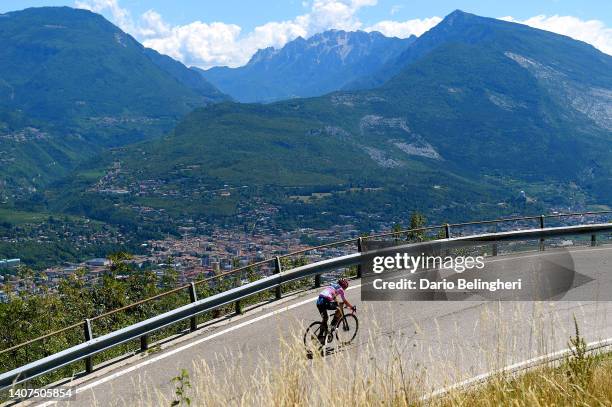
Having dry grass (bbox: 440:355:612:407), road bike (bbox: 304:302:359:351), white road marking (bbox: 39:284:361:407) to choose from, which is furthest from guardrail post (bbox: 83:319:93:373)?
dry grass (bbox: 440:355:612:407)

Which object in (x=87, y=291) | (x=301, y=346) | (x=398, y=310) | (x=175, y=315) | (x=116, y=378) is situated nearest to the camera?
(x=301, y=346)

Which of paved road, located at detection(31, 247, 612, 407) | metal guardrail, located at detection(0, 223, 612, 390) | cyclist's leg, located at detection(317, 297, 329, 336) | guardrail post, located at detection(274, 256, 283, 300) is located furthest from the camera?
guardrail post, located at detection(274, 256, 283, 300)

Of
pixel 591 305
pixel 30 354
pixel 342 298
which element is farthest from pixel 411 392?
pixel 30 354

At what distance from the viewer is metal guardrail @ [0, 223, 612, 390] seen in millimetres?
10570

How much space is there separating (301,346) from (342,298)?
6364 mm

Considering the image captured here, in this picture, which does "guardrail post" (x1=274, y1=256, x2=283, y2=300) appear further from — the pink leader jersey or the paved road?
the pink leader jersey

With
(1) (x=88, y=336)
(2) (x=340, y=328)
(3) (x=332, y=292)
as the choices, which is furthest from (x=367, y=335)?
(1) (x=88, y=336)

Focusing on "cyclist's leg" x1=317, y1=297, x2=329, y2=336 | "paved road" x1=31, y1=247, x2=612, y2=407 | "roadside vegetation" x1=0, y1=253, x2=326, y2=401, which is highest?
"cyclist's leg" x1=317, y1=297, x2=329, y2=336

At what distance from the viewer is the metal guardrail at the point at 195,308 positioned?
10570 millimetres

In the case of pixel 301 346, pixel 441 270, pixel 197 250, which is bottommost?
pixel 197 250

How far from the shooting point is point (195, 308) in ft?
43.8

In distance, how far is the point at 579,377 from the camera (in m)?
5.43

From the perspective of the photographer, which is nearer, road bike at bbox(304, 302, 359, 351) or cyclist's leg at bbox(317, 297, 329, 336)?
road bike at bbox(304, 302, 359, 351)

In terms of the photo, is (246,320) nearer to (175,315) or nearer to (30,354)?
(175,315)
